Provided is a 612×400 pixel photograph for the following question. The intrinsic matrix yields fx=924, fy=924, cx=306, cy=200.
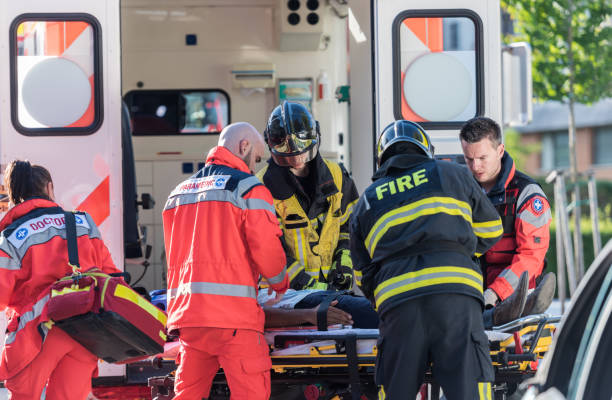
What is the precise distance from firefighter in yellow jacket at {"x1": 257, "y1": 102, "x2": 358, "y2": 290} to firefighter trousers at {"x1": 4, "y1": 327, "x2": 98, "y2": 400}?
1.27 metres

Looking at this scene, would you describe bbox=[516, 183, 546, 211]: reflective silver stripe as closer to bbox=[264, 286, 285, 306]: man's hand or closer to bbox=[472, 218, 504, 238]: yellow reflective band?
bbox=[472, 218, 504, 238]: yellow reflective band

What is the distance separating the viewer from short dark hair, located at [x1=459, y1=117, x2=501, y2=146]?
4793 millimetres

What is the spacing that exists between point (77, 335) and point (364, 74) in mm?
2608

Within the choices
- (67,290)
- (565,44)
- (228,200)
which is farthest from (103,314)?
(565,44)

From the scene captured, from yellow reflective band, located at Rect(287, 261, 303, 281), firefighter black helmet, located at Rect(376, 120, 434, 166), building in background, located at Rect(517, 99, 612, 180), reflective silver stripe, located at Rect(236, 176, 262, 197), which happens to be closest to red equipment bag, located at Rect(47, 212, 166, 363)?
reflective silver stripe, located at Rect(236, 176, 262, 197)

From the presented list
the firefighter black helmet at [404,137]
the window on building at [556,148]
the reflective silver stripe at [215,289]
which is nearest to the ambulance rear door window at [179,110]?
the reflective silver stripe at [215,289]

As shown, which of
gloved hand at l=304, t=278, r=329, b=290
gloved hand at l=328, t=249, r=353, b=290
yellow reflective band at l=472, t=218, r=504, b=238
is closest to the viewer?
yellow reflective band at l=472, t=218, r=504, b=238

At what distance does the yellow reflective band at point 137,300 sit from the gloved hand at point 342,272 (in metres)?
1.16

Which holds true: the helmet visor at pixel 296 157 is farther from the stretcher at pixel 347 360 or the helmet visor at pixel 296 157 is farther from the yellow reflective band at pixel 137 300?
the yellow reflective band at pixel 137 300

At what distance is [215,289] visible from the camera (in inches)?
167

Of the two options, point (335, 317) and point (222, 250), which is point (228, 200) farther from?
point (335, 317)

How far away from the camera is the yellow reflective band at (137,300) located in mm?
4391

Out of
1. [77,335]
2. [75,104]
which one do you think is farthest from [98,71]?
[77,335]

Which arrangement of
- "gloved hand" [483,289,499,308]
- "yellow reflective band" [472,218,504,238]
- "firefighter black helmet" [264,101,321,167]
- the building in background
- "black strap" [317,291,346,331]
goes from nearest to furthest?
"yellow reflective band" [472,218,504,238] → "gloved hand" [483,289,499,308] → "black strap" [317,291,346,331] → "firefighter black helmet" [264,101,321,167] → the building in background
